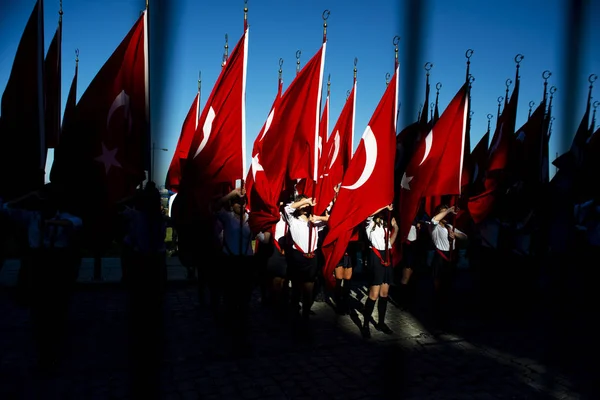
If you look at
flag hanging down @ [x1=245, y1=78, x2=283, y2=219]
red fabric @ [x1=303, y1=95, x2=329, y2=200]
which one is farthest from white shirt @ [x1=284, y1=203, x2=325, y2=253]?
red fabric @ [x1=303, y1=95, x2=329, y2=200]

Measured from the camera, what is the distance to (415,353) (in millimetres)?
6070

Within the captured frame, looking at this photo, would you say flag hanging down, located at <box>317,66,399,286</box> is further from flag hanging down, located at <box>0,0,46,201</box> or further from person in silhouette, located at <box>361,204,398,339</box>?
flag hanging down, located at <box>0,0,46,201</box>

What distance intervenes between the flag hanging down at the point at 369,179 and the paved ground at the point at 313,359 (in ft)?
4.27

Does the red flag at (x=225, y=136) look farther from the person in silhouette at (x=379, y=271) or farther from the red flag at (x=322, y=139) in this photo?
the red flag at (x=322, y=139)

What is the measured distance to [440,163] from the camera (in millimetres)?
6543

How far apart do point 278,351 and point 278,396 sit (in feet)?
4.50

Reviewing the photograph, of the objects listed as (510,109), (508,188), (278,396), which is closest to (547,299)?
(508,188)

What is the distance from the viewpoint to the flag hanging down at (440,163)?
6.42 m

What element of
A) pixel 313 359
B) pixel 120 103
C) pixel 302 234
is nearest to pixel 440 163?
pixel 302 234

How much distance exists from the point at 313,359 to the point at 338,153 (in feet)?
13.6

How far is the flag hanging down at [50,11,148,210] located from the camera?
4.86 m

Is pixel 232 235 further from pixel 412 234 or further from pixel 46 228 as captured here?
pixel 412 234

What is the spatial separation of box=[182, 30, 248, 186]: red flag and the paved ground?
2132 millimetres

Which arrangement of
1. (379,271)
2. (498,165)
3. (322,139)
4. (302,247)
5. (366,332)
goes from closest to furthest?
1. (302,247)
2. (366,332)
3. (379,271)
4. (498,165)
5. (322,139)
